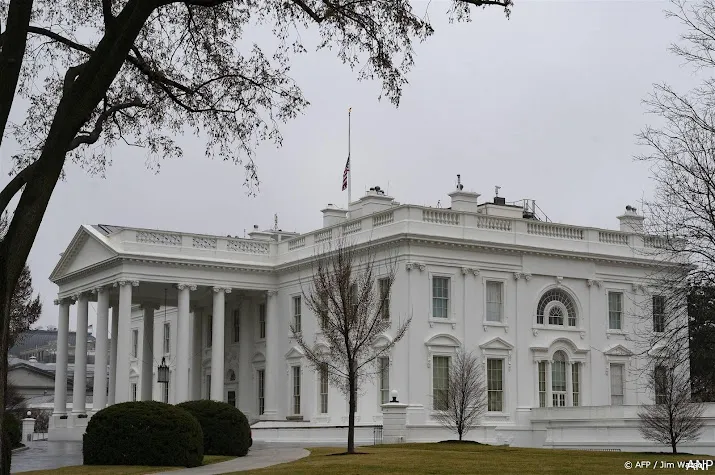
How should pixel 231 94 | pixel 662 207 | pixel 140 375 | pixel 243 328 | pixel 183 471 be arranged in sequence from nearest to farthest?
pixel 231 94 < pixel 183 471 < pixel 662 207 < pixel 243 328 < pixel 140 375

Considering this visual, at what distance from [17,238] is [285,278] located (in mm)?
40956

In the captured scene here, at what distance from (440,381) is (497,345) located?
126 inches

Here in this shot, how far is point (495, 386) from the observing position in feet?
158

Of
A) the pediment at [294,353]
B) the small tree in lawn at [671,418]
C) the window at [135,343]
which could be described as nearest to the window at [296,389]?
the pediment at [294,353]

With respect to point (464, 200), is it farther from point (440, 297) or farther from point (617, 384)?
point (617, 384)

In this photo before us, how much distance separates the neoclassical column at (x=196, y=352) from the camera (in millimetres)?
61406

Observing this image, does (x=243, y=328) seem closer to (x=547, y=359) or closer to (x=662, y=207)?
Result: (x=547, y=359)

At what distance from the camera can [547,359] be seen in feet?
162

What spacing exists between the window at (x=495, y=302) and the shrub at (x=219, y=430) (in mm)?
18158

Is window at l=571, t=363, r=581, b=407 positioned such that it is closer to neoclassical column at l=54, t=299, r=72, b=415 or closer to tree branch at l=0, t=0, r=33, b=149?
neoclassical column at l=54, t=299, r=72, b=415

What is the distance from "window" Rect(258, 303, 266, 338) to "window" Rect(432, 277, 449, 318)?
13136 mm

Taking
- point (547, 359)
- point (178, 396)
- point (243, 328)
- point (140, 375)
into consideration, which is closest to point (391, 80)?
point (547, 359)

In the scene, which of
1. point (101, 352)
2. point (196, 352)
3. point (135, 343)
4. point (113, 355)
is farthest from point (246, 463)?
point (135, 343)

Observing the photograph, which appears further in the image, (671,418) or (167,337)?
(167,337)
